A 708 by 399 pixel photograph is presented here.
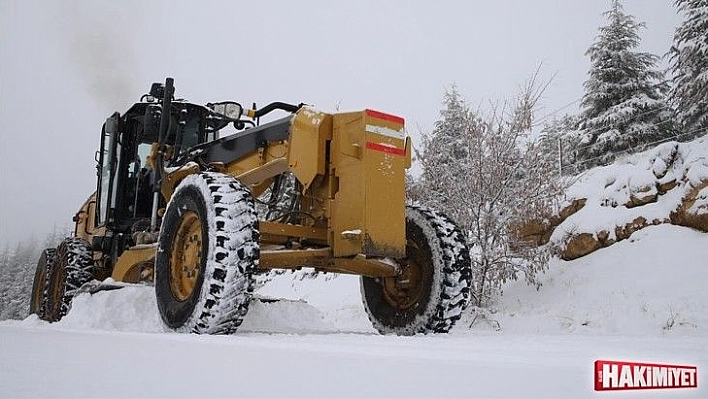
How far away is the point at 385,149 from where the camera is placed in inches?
184

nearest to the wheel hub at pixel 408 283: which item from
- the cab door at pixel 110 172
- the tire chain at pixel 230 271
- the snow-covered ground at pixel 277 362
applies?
the snow-covered ground at pixel 277 362

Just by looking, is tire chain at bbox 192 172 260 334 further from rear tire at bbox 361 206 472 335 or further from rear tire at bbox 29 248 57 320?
rear tire at bbox 29 248 57 320

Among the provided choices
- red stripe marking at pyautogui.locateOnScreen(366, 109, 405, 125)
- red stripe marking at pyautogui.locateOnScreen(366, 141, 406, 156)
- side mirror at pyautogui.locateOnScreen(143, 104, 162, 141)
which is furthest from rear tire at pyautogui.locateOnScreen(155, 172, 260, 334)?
side mirror at pyautogui.locateOnScreen(143, 104, 162, 141)

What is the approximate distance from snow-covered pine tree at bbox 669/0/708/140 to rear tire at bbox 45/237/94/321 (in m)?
17.8

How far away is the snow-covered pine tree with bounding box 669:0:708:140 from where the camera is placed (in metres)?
17.3

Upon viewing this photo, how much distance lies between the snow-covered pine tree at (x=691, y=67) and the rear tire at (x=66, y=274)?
58.3 feet

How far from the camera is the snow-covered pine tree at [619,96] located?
1934 centimetres

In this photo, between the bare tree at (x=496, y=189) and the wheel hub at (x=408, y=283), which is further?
the bare tree at (x=496, y=189)

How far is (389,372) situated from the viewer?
64.0 inches

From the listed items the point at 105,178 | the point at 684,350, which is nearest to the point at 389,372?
the point at 684,350

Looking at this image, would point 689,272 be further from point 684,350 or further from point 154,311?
point 154,311

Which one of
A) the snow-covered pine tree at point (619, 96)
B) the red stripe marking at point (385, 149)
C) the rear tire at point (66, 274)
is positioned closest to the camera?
the red stripe marking at point (385, 149)

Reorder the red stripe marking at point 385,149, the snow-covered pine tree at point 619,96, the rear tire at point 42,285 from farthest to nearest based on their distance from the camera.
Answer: the snow-covered pine tree at point 619,96 < the rear tire at point 42,285 < the red stripe marking at point 385,149

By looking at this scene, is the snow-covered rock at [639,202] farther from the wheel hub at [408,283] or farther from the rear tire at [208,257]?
the rear tire at [208,257]
